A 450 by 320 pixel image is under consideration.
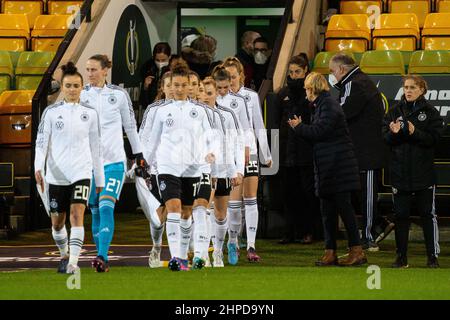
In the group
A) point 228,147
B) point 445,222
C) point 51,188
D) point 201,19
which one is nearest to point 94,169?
point 51,188

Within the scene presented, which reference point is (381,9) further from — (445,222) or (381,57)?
(445,222)

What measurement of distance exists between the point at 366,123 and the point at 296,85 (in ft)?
3.76

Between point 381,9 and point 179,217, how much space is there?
30.5ft

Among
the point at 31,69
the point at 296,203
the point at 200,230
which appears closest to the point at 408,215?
the point at 200,230

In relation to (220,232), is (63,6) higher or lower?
higher

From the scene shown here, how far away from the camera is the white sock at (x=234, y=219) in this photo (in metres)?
12.5

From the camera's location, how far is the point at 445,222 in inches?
587

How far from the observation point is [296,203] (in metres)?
14.5

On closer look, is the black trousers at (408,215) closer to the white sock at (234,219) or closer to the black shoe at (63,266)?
the white sock at (234,219)

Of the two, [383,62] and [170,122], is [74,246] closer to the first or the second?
[170,122]

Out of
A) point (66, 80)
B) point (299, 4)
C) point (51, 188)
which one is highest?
point (299, 4)

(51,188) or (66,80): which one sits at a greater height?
(66,80)
